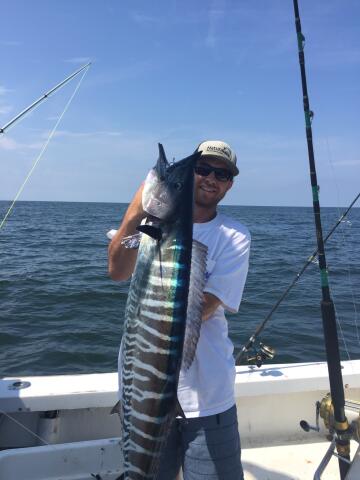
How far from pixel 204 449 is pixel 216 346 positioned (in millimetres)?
566

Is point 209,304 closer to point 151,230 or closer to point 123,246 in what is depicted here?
point 123,246

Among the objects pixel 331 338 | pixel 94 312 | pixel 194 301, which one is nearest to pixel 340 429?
pixel 331 338

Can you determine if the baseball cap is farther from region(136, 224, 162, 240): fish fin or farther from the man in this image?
region(136, 224, 162, 240): fish fin

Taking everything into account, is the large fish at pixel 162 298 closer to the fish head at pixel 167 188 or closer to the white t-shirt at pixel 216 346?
the fish head at pixel 167 188

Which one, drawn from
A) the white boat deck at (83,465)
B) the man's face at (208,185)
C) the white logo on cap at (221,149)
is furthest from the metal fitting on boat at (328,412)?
the white logo on cap at (221,149)

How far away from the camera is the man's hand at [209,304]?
7.27ft

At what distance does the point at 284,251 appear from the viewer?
76.4ft

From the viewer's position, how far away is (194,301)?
188 centimetres

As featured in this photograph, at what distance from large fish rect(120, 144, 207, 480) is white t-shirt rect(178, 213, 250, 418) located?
1.41 ft

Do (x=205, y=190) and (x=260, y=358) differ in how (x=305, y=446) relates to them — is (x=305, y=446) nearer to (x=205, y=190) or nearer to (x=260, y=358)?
(x=260, y=358)

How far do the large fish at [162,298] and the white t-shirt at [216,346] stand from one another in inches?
16.9

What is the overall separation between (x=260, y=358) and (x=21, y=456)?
2370mm

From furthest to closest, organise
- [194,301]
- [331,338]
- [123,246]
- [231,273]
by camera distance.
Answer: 1. [331,338]
2. [231,273]
3. [123,246]
4. [194,301]

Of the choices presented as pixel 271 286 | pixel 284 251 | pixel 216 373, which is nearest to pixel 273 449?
pixel 216 373
